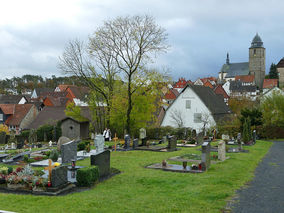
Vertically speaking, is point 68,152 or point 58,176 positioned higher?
point 68,152

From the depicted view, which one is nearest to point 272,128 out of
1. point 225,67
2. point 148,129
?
point 148,129

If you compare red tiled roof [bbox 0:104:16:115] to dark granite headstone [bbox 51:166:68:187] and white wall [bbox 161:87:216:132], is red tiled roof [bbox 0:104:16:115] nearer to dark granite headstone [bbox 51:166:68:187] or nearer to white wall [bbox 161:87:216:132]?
white wall [bbox 161:87:216:132]

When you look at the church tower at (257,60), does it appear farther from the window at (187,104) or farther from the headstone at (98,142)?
the headstone at (98,142)

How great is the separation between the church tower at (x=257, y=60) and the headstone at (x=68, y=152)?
13314 cm

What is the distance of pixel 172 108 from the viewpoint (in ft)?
149

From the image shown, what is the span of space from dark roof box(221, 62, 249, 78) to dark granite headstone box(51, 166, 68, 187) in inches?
5594

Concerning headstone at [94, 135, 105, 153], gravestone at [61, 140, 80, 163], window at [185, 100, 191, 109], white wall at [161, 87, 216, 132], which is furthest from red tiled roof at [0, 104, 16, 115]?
gravestone at [61, 140, 80, 163]

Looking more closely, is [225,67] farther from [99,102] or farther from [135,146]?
[135,146]

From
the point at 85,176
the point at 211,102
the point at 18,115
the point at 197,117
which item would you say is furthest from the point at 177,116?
the point at 85,176

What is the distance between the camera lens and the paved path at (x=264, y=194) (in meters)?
9.02

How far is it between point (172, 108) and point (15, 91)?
378ft

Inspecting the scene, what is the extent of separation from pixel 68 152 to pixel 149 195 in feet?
27.7

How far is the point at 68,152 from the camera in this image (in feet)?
57.4

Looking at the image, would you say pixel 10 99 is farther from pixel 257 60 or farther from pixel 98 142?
pixel 257 60
